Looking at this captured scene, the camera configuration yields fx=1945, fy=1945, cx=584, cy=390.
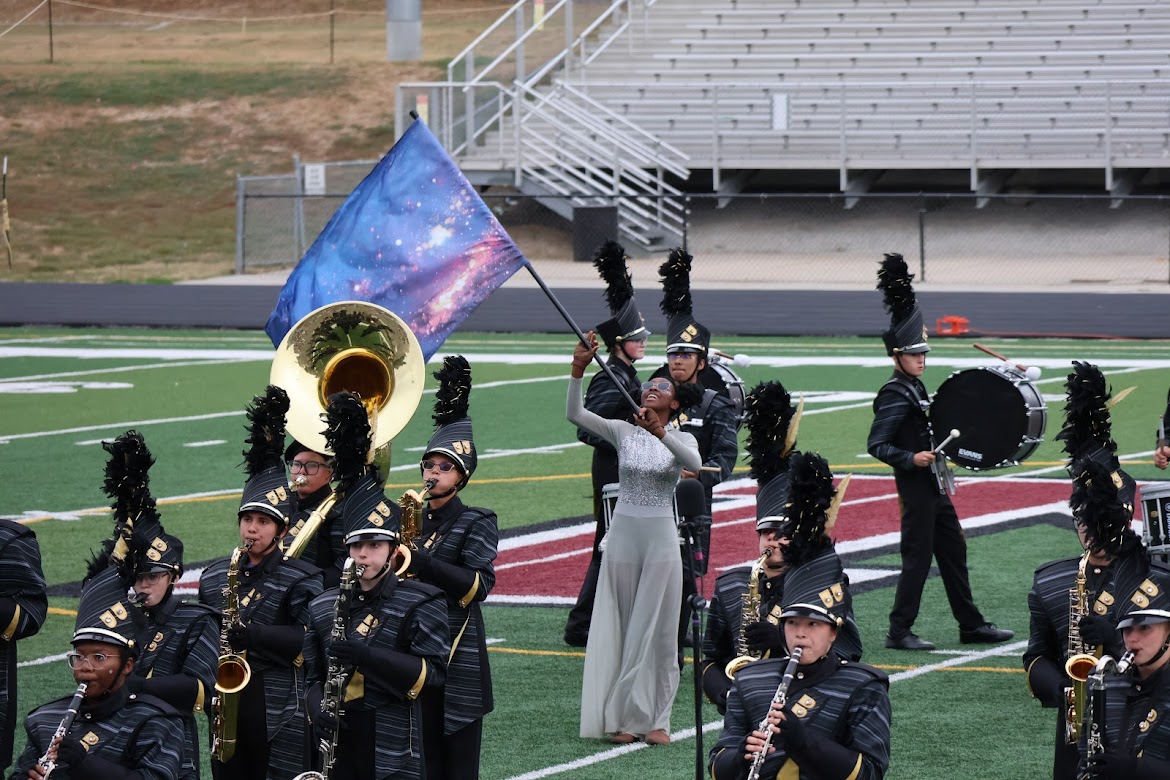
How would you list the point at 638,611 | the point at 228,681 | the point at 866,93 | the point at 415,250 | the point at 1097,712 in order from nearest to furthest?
the point at 1097,712
the point at 228,681
the point at 415,250
the point at 638,611
the point at 866,93

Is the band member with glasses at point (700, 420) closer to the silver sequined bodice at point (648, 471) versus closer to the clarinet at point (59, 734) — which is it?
the silver sequined bodice at point (648, 471)

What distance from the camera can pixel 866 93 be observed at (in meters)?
36.5

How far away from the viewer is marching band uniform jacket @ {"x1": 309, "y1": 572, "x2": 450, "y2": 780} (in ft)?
23.4

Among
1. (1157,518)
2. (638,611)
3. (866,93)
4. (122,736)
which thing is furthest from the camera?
(866,93)

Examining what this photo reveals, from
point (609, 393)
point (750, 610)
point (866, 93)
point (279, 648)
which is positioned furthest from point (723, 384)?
point (866, 93)

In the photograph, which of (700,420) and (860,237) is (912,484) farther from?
(860,237)

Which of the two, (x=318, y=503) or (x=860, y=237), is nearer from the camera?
(x=318, y=503)

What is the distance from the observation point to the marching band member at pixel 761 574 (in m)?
7.02

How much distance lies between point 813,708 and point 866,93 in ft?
104

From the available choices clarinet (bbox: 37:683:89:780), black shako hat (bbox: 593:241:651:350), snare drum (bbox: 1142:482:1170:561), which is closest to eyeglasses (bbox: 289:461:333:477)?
clarinet (bbox: 37:683:89:780)

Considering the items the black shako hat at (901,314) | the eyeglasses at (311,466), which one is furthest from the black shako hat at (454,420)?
the black shako hat at (901,314)

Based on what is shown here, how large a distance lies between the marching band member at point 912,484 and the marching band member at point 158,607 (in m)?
5.16

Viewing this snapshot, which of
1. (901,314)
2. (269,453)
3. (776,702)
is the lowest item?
(776,702)

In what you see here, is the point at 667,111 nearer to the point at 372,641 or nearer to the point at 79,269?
the point at 79,269
